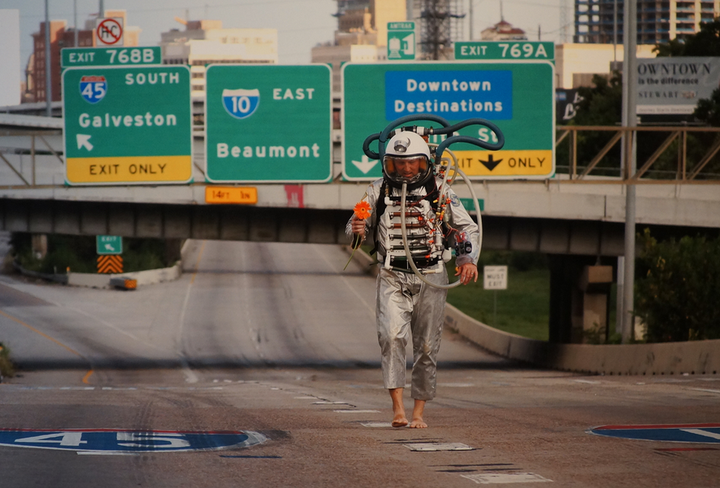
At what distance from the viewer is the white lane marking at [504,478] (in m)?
5.23

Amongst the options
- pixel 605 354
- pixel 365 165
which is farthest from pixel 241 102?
pixel 605 354

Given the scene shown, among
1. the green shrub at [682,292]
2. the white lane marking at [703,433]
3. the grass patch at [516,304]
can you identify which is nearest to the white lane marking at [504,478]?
the white lane marking at [703,433]

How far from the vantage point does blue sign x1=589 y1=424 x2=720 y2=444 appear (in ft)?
21.9

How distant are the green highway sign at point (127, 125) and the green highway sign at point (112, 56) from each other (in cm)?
124

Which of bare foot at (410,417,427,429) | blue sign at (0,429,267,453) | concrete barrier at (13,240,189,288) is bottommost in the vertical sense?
concrete barrier at (13,240,189,288)

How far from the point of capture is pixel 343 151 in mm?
24250

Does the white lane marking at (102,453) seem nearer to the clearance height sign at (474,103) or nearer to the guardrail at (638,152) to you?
the clearance height sign at (474,103)

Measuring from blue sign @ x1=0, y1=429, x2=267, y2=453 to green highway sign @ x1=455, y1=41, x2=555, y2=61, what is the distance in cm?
1969

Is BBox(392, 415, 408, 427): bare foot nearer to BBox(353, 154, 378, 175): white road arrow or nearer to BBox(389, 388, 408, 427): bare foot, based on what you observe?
BBox(389, 388, 408, 427): bare foot

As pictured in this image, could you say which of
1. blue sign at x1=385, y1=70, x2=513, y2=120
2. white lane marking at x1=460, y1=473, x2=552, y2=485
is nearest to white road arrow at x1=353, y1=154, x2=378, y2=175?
blue sign at x1=385, y1=70, x2=513, y2=120

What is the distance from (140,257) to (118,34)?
34.4 metres

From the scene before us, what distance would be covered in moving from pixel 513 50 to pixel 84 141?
1106cm

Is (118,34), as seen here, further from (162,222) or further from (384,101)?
(384,101)

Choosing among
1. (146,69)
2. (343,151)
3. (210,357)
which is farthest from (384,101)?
(210,357)
